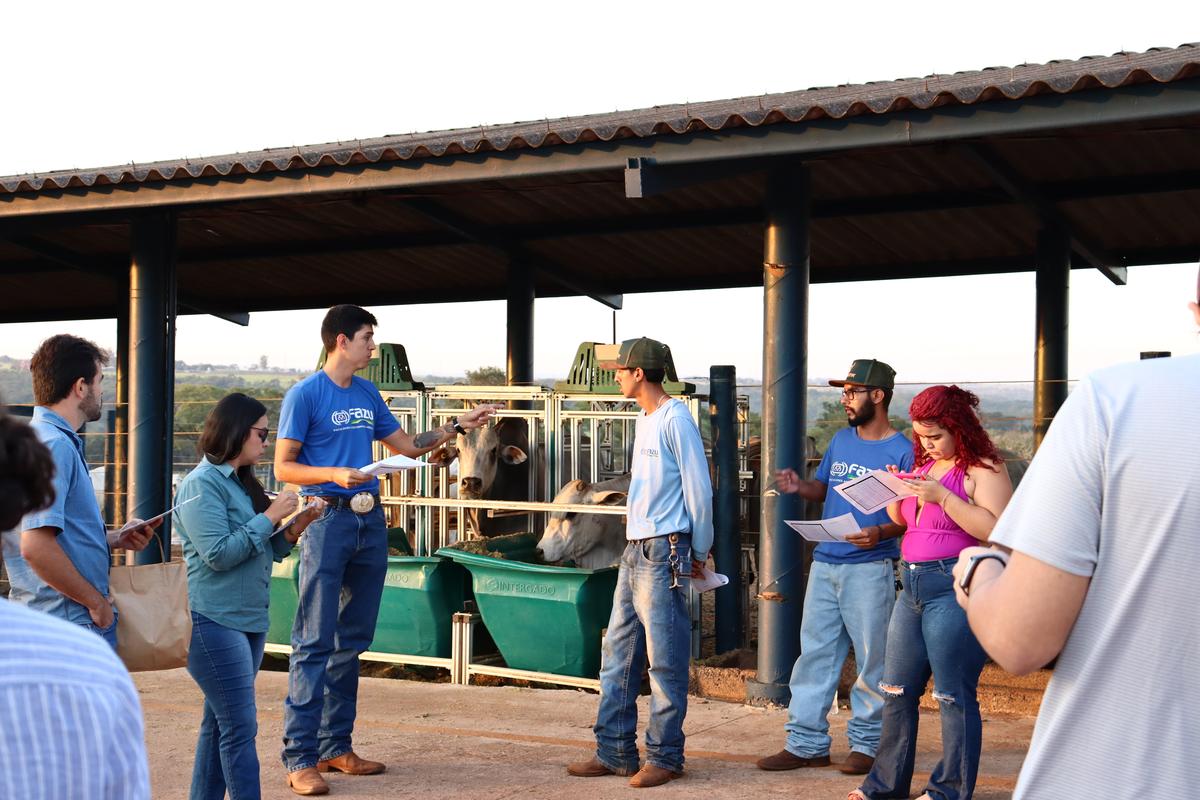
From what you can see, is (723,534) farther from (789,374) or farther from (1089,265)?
(1089,265)

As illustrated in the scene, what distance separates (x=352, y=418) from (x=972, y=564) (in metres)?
4.48

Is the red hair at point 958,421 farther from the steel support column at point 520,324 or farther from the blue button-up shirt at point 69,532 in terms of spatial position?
the steel support column at point 520,324

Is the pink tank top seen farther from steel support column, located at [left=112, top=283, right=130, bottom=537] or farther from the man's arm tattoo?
steel support column, located at [left=112, top=283, right=130, bottom=537]

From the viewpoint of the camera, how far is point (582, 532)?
909 centimetres

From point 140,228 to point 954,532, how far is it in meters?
7.04

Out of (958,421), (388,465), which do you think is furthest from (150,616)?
(958,421)

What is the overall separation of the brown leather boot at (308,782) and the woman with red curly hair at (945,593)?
2.59 meters

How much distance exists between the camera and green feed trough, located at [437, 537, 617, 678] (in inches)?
328

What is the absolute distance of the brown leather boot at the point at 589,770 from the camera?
614 cm

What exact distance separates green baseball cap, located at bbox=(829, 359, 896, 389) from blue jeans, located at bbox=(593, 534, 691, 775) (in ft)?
3.69

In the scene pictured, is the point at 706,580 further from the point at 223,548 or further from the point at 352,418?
the point at 223,548

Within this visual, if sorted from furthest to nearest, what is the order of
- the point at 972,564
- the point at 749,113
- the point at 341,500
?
the point at 749,113 → the point at 341,500 → the point at 972,564

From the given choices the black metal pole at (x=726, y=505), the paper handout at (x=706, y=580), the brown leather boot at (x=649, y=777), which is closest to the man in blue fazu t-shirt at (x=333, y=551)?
the brown leather boot at (x=649, y=777)

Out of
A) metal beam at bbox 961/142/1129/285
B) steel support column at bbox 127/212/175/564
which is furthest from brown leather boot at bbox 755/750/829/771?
steel support column at bbox 127/212/175/564
